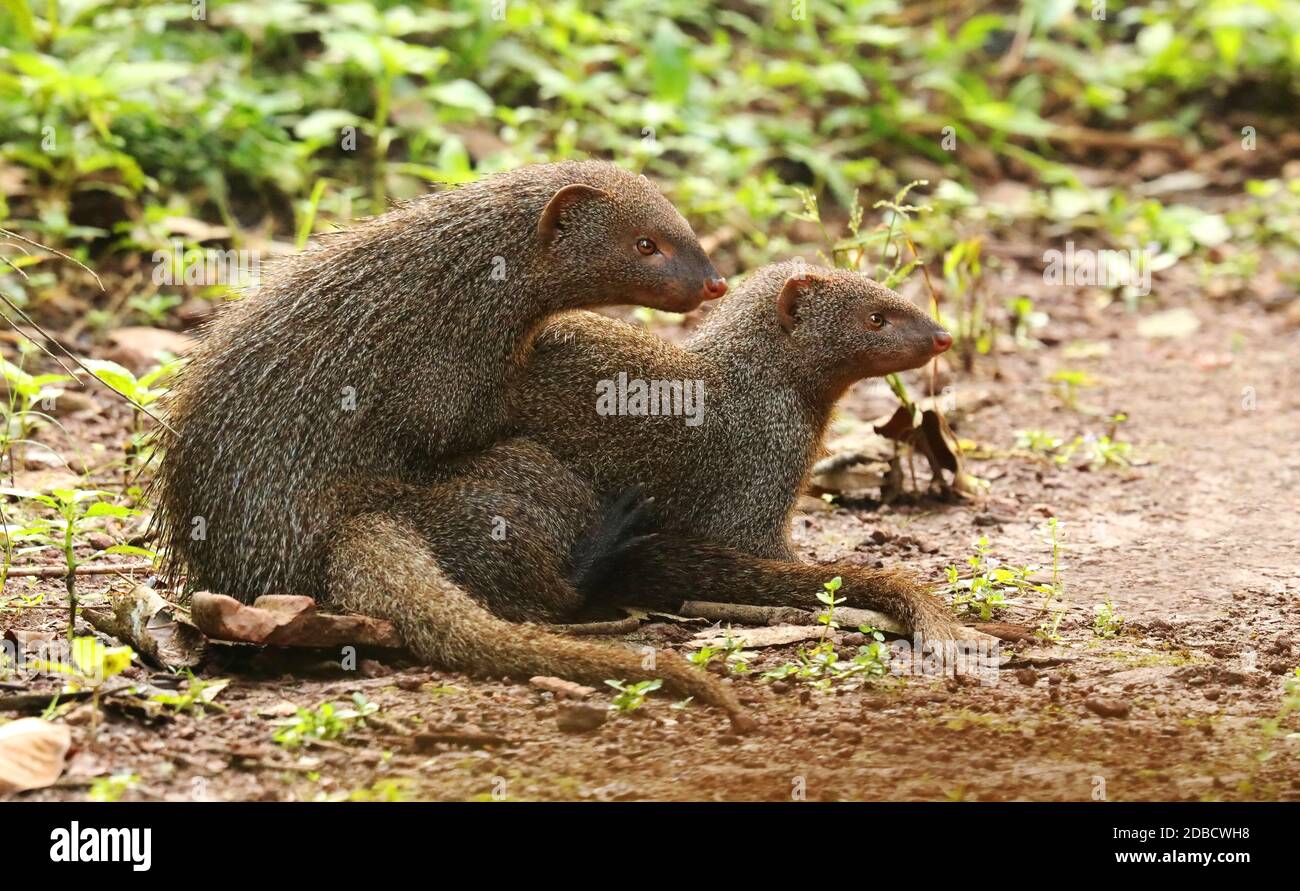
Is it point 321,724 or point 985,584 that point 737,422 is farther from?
point 321,724

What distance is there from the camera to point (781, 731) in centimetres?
368

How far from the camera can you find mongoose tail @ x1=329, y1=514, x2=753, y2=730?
3.88 meters

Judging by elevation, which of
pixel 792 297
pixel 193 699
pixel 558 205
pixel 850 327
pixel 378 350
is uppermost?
pixel 558 205

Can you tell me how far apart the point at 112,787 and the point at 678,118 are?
6.34 meters

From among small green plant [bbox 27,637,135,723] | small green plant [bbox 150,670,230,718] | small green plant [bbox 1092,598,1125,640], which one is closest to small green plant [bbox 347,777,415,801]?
small green plant [bbox 150,670,230,718]

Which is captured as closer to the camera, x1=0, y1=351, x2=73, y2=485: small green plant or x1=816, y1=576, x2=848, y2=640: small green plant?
x1=816, y1=576, x2=848, y2=640: small green plant

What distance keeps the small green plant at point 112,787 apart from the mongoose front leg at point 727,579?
68.6 inches

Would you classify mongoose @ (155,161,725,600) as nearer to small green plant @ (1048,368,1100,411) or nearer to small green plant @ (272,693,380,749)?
small green plant @ (272,693,380,749)

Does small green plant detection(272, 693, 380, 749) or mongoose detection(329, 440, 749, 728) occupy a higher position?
mongoose detection(329, 440, 749, 728)

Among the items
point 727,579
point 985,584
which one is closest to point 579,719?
point 727,579

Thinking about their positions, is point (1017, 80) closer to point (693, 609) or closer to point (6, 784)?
point (693, 609)

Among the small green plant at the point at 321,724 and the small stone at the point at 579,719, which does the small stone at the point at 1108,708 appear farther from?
the small green plant at the point at 321,724

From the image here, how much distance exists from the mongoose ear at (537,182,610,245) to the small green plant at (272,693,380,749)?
1.77 metres

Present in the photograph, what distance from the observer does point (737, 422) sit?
5.12 meters
